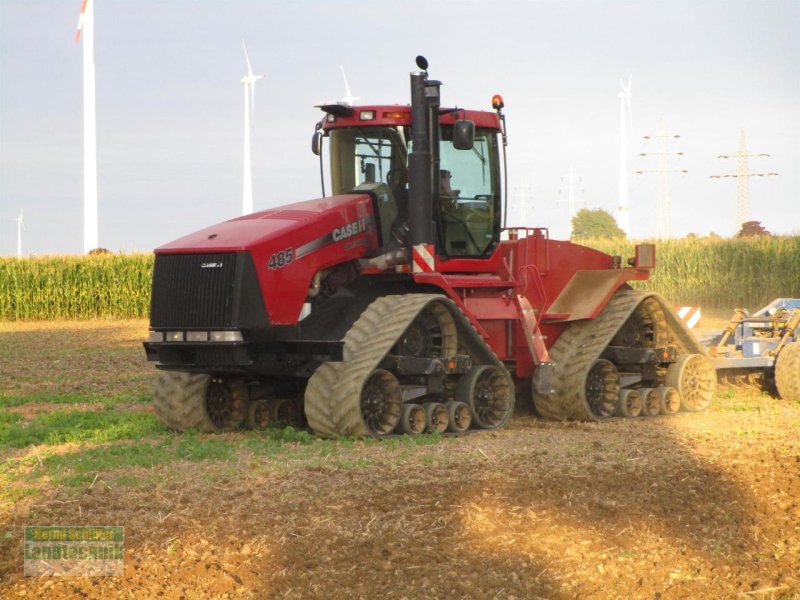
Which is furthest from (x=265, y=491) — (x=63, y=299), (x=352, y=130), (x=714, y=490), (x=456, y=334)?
(x=63, y=299)

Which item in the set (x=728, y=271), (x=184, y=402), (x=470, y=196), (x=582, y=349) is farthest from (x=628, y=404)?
(x=728, y=271)

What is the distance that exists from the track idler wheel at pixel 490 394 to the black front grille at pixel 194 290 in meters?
3.03

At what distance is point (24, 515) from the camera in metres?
A: 8.53

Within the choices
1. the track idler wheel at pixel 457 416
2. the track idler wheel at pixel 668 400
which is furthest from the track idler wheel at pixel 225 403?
the track idler wheel at pixel 668 400

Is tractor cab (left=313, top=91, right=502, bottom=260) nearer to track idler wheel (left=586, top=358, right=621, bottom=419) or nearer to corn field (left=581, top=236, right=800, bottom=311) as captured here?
track idler wheel (left=586, top=358, right=621, bottom=419)

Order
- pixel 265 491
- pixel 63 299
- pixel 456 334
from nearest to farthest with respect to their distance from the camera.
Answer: pixel 265 491, pixel 456 334, pixel 63 299

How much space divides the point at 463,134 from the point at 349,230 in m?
1.56

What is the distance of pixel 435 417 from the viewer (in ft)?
41.1

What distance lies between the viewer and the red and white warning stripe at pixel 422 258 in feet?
42.3

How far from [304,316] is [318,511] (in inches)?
154

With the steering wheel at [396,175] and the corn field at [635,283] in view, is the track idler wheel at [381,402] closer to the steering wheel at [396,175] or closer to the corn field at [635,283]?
the steering wheel at [396,175]

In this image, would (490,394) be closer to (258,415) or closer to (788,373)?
(258,415)

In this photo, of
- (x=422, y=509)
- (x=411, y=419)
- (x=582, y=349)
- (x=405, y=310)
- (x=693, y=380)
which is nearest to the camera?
(x=422, y=509)

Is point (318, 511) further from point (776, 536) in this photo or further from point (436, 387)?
point (436, 387)
